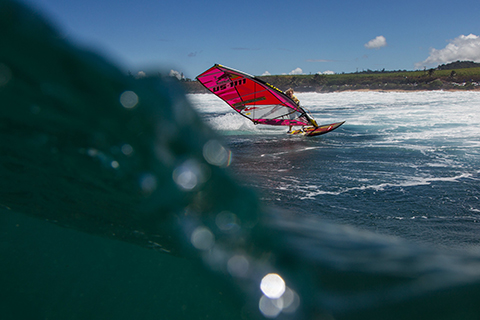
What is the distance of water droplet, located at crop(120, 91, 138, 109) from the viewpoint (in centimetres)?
89

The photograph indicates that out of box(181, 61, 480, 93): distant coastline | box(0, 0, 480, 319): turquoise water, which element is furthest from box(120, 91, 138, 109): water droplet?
box(181, 61, 480, 93): distant coastline

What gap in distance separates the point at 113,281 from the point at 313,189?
5078 millimetres

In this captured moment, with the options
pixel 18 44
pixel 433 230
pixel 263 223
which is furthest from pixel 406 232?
pixel 18 44

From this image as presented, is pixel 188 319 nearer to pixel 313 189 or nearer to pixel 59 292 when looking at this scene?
pixel 59 292

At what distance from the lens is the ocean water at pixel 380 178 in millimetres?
4074

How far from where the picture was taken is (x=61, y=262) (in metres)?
1.26

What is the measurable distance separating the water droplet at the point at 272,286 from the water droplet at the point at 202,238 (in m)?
0.26

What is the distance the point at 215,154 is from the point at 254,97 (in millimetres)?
14177

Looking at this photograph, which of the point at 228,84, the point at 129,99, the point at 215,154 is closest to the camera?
the point at 129,99

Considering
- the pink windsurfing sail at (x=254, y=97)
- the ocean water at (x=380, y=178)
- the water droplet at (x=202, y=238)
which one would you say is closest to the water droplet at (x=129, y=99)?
the ocean water at (x=380, y=178)

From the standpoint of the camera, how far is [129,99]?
2.93ft

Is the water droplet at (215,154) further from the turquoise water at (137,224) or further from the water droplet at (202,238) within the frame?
the water droplet at (202,238)

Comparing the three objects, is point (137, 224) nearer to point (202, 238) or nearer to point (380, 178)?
point (202, 238)

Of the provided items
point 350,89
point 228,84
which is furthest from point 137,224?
point 350,89
